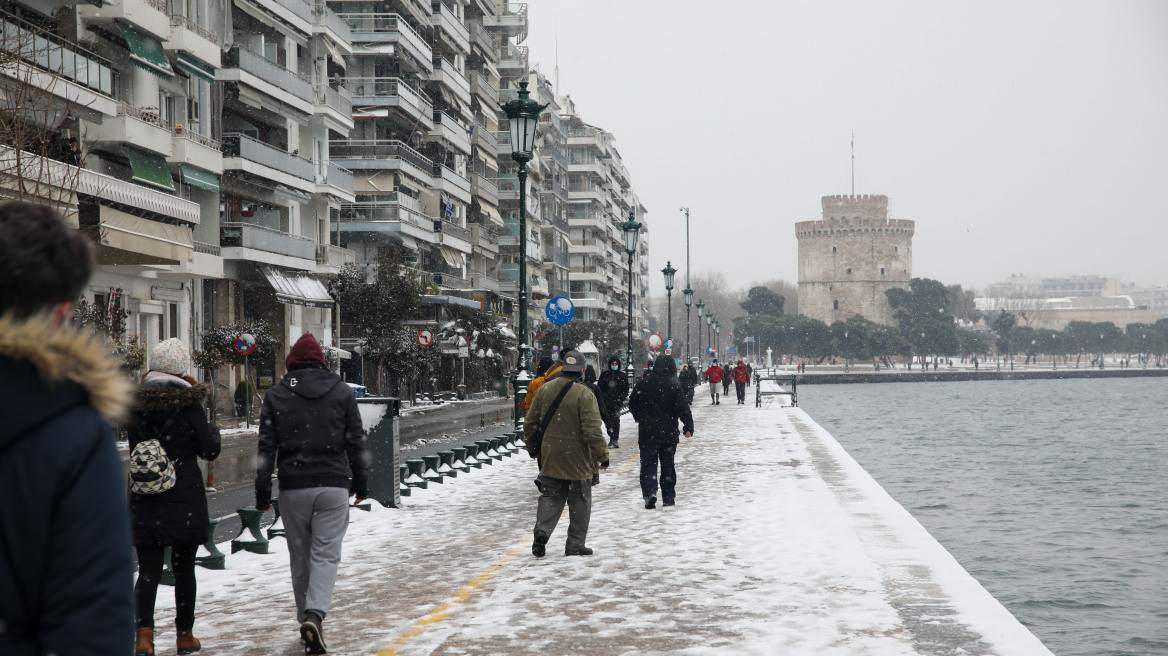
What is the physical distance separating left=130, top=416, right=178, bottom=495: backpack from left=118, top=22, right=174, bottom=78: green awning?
26.9 metres

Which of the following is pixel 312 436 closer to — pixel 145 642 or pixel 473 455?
pixel 145 642

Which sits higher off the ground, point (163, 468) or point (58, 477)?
point (58, 477)

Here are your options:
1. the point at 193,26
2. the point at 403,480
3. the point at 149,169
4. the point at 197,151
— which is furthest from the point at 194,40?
the point at 403,480

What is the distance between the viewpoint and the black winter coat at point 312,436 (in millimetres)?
6293

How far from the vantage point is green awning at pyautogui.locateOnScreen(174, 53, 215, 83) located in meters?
33.2

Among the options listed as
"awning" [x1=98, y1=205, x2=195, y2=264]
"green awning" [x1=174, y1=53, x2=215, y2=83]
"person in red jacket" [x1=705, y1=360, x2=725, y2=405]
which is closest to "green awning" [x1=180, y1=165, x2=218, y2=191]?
"awning" [x1=98, y1=205, x2=195, y2=264]

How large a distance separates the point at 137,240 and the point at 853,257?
398ft

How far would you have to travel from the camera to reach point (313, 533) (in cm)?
629

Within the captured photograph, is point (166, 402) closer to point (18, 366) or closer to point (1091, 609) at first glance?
point (18, 366)

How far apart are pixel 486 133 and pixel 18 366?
6918 cm

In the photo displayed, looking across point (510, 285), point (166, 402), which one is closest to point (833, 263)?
point (510, 285)

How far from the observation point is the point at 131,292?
31672 mm

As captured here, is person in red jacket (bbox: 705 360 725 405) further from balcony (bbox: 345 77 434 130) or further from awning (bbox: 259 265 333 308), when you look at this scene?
balcony (bbox: 345 77 434 130)

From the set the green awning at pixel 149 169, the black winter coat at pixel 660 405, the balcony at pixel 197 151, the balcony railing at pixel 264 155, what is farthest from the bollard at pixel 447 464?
the balcony railing at pixel 264 155
